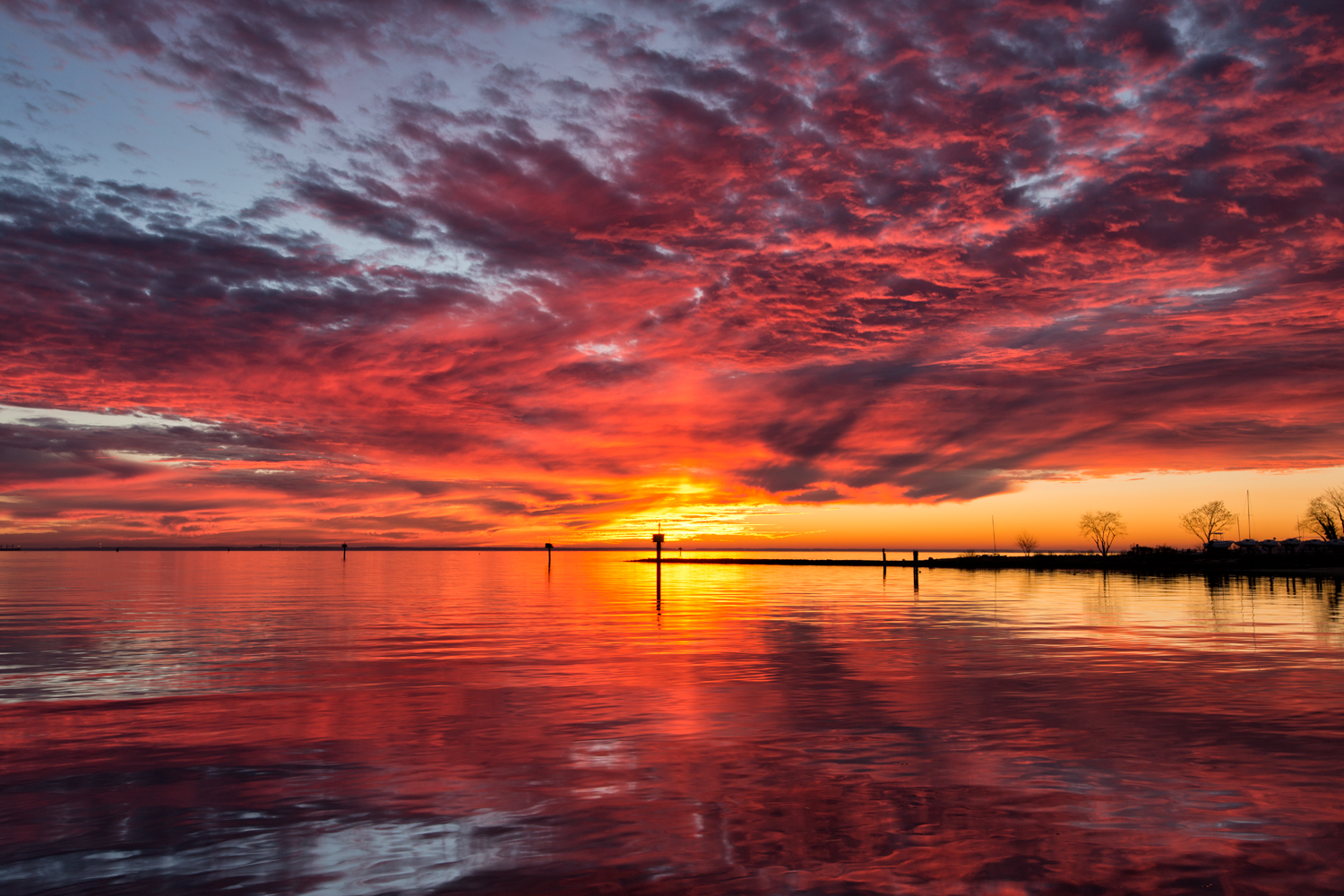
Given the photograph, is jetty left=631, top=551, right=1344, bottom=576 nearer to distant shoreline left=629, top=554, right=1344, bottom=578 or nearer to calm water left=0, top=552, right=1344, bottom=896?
distant shoreline left=629, top=554, right=1344, bottom=578

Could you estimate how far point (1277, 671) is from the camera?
21953 mm

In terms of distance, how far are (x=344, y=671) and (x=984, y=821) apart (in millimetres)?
18845

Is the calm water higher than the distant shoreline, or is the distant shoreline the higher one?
the calm water

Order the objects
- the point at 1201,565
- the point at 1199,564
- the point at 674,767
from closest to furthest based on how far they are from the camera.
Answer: the point at 674,767 → the point at 1201,565 → the point at 1199,564

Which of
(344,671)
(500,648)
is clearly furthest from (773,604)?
(344,671)


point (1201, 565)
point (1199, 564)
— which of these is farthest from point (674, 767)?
point (1199, 564)

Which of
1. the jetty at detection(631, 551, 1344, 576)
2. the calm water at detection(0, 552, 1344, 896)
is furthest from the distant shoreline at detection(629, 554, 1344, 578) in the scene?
the calm water at detection(0, 552, 1344, 896)

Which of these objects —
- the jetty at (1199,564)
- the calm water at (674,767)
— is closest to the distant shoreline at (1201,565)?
the jetty at (1199,564)

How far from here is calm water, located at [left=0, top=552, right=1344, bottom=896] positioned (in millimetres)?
8539

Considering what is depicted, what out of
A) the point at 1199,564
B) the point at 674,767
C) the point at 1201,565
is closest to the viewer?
the point at 674,767

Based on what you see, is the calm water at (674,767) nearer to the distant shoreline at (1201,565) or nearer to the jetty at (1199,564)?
the jetty at (1199,564)

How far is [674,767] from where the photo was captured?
501 inches

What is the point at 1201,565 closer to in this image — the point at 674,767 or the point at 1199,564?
the point at 1199,564

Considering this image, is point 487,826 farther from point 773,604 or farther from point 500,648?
point 773,604
